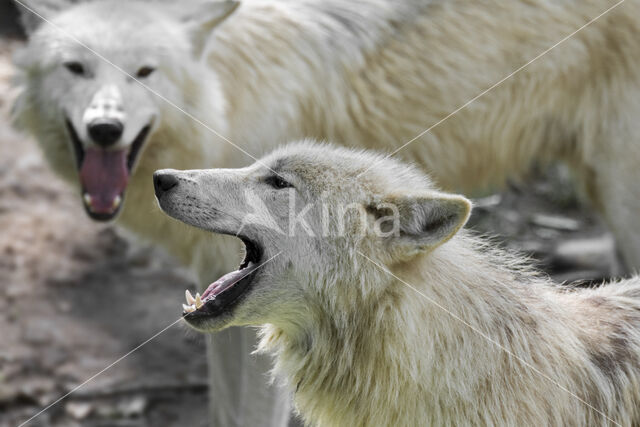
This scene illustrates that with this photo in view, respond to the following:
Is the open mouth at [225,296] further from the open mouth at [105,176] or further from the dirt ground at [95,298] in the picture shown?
the dirt ground at [95,298]

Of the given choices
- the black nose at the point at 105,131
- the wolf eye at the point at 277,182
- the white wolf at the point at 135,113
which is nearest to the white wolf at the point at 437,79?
the white wolf at the point at 135,113

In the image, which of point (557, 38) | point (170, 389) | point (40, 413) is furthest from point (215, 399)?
point (557, 38)

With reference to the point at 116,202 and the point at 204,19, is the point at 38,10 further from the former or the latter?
the point at 116,202

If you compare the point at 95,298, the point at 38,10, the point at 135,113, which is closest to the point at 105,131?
the point at 135,113

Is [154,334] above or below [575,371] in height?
below

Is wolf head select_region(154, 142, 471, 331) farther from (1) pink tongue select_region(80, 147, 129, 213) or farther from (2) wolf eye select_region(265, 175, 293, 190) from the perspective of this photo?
(1) pink tongue select_region(80, 147, 129, 213)

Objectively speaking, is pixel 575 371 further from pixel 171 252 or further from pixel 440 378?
pixel 171 252

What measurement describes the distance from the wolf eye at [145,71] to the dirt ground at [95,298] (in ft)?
3.95

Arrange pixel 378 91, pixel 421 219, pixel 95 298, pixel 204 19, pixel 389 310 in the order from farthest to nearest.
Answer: pixel 95 298 → pixel 378 91 → pixel 204 19 → pixel 389 310 → pixel 421 219

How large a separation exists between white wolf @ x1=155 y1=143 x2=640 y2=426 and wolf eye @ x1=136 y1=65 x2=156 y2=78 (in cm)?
156

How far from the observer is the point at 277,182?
9.83ft

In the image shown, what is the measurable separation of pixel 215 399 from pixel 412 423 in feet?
7.66

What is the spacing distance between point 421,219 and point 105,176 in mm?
2291

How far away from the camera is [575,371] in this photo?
2.90 m
